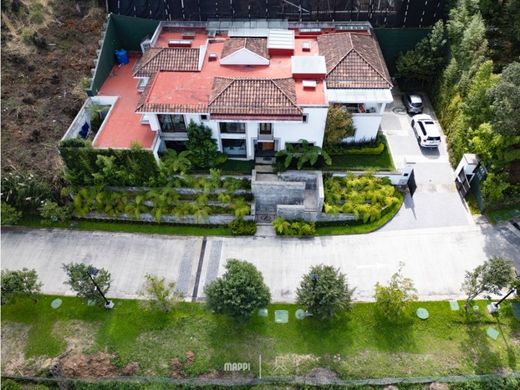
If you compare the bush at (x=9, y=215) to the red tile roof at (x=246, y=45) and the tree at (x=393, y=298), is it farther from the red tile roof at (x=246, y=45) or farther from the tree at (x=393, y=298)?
the tree at (x=393, y=298)

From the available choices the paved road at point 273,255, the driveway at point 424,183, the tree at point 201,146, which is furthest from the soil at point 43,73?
the driveway at point 424,183

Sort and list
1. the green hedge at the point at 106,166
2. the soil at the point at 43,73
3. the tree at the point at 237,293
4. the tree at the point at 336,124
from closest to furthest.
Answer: the tree at the point at 237,293, the green hedge at the point at 106,166, the tree at the point at 336,124, the soil at the point at 43,73

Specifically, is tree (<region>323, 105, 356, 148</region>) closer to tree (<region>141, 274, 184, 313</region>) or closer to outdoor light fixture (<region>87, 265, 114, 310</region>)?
tree (<region>141, 274, 184, 313</region>)

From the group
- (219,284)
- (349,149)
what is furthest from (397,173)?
(219,284)

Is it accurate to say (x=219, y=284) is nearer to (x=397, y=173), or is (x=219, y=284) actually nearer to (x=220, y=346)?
(x=220, y=346)

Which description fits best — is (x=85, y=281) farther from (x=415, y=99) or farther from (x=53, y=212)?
(x=415, y=99)

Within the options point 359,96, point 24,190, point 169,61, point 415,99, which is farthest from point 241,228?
point 415,99
